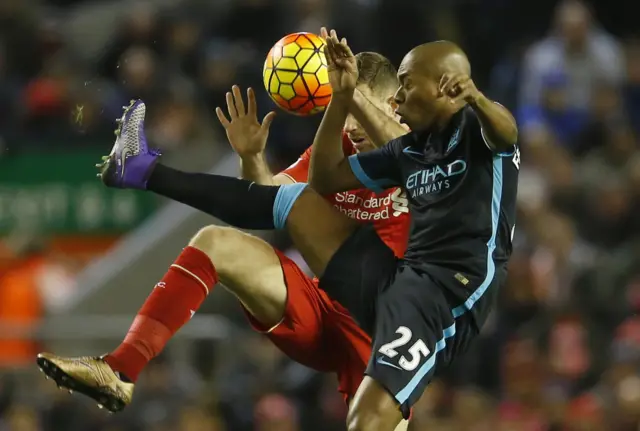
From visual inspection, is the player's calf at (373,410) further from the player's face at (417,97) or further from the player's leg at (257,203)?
the player's face at (417,97)

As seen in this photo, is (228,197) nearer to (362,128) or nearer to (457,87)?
(362,128)

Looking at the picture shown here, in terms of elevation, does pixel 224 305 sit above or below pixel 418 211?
below

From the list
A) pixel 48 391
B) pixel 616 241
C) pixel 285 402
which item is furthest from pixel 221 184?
pixel 48 391

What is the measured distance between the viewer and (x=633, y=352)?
7422mm

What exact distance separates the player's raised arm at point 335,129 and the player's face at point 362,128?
0.35m

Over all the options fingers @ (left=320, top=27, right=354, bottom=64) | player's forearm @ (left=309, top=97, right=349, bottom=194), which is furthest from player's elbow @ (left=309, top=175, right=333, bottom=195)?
fingers @ (left=320, top=27, right=354, bottom=64)

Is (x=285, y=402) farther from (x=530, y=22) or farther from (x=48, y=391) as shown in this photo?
(x=530, y=22)

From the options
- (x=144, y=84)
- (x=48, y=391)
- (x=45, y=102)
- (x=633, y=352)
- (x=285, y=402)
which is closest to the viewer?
(x=633, y=352)

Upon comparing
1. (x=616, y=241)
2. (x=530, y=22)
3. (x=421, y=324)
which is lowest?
Result: (x=616, y=241)

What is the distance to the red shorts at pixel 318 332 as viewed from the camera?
17.7 ft

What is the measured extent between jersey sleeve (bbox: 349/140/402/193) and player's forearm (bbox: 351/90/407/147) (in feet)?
0.53

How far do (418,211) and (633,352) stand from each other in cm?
286

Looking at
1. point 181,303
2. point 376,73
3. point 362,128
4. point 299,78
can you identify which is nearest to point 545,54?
point 376,73

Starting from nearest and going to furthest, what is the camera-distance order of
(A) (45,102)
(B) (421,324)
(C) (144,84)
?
(B) (421,324) < (C) (144,84) < (A) (45,102)
